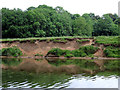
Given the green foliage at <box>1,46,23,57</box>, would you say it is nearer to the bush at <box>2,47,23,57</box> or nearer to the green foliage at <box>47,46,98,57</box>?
the bush at <box>2,47,23,57</box>

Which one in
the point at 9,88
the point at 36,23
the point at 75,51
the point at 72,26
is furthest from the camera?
the point at 72,26

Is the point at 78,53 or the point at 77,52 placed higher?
the point at 77,52

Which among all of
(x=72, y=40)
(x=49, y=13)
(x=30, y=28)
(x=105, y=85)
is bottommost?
(x=105, y=85)

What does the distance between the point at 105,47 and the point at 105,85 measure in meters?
24.1

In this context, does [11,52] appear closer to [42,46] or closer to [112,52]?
[42,46]

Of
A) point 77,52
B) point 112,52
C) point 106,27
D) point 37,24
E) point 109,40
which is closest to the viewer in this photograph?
point 112,52

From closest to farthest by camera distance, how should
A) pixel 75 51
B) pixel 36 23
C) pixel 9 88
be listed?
pixel 9 88
pixel 75 51
pixel 36 23

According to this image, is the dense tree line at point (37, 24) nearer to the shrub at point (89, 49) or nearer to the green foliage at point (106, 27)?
the green foliage at point (106, 27)

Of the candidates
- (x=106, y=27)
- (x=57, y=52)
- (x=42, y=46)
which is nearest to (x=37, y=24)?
(x=42, y=46)

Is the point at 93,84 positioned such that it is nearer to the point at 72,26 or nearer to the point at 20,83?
the point at 20,83

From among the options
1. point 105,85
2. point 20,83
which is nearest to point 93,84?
point 105,85

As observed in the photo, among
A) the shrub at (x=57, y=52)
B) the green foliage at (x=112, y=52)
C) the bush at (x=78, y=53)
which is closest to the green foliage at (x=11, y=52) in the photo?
the shrub at (x=57, y=52)

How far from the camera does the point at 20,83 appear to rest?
1345 cm

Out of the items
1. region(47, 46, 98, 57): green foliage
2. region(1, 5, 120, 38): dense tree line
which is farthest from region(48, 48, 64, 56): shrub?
region(1, 5, 120, 38): dense tree line
